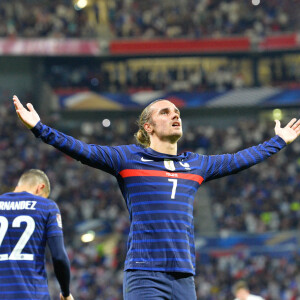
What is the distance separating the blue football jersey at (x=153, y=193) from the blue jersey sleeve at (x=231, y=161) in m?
0.03

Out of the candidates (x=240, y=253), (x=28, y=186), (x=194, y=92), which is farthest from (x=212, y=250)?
(x=28, y=186)

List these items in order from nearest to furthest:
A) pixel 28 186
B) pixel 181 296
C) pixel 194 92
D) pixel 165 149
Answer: pixel 181 296
pixel 165 149
pixel 28 186
pixel 194 92

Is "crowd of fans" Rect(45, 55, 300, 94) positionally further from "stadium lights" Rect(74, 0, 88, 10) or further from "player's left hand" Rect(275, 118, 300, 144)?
"player's left hand" Rect(275, 118, 300, 144)

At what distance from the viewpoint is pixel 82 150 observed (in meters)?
4.11

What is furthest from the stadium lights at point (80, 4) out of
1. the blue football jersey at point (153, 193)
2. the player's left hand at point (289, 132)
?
the blue football jersey at point (153, 193)

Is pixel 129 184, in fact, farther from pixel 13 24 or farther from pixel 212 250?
pixel 13 24

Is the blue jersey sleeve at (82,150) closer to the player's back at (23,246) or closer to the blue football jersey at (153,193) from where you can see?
the blue football jersey at (153,193)

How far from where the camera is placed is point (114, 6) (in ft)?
101

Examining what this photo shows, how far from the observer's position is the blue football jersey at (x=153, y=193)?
13.0 ft

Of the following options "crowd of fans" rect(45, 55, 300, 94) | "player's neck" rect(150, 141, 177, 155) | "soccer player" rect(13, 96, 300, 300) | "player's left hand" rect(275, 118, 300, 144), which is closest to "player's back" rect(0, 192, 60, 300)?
"soccer player" rect(13, 96, 300, 300)

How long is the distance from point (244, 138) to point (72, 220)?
30.6ft

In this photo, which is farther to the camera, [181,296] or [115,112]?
[115,112]

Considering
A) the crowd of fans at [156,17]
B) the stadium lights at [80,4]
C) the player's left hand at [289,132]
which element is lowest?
the player's left hand at [289,132]

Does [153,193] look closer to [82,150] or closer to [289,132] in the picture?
[82,150]
